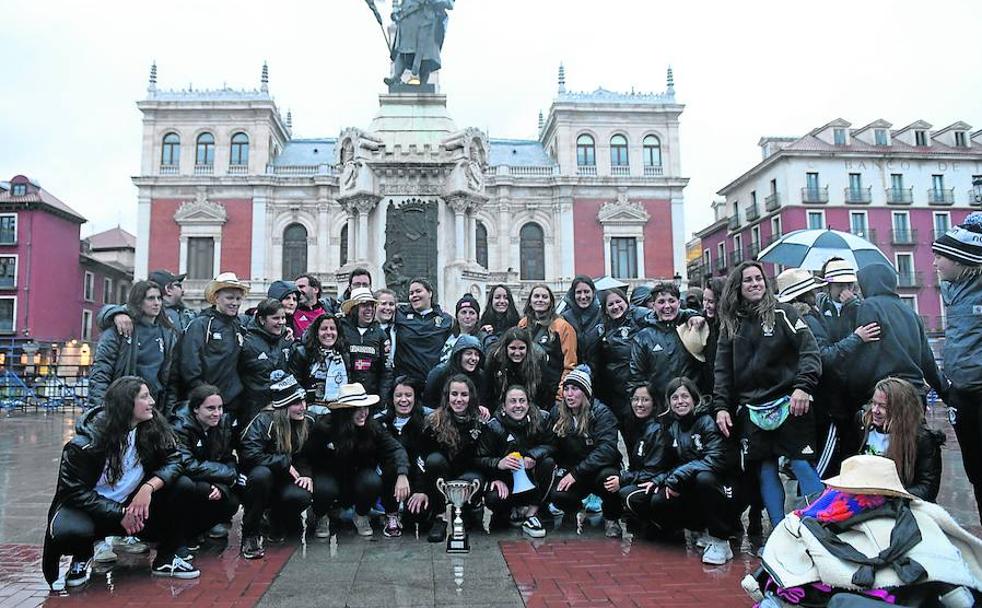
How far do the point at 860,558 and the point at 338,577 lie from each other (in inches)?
117

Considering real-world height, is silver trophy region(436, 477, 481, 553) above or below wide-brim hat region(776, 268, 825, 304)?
below

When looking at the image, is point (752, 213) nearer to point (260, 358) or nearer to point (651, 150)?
point (651, 150)

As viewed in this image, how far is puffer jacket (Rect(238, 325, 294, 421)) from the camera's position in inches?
237

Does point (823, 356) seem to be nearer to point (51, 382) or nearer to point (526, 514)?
point (526, 514)

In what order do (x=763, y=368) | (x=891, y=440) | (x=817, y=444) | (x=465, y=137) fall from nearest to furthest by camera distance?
1. (x=891, y=440)
2. (x=763, y=368)
3. (x=817, y=444)
4. (x=465, y=137)

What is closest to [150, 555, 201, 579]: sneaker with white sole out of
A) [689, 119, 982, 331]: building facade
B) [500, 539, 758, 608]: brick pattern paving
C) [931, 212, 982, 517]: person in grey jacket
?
[500, 539, 758, 608]: brick pattern paving

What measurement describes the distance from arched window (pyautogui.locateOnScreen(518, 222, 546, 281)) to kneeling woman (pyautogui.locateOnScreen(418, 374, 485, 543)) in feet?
109

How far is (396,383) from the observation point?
6.29 metres

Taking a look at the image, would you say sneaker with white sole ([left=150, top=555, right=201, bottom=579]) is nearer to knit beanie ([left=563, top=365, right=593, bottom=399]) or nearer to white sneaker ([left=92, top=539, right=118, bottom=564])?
white sneaker ([left=92, top=539, right=118, bottom=564])

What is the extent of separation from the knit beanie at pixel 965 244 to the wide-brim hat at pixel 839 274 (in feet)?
4.15

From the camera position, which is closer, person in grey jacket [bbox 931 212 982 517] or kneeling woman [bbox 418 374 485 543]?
person in grey jacket [bbox 931 212 982 517]

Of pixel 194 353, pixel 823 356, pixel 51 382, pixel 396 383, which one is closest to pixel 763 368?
pixel 823 356

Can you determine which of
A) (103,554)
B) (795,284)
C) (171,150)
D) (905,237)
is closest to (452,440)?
(103,554)

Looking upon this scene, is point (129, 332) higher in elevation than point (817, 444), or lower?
higher
